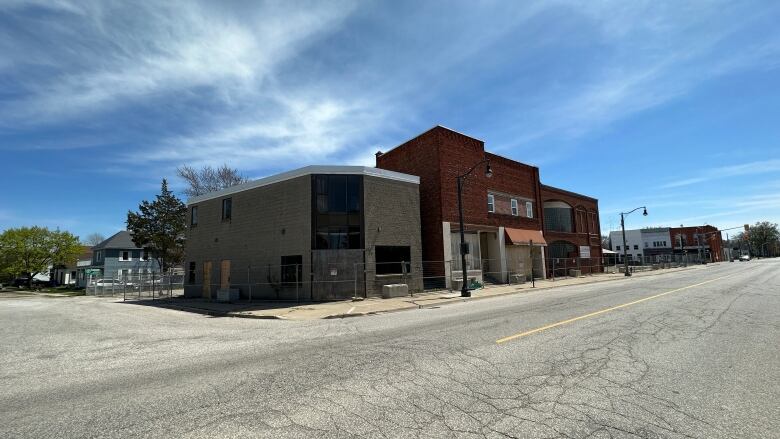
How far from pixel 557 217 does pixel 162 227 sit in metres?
44.0

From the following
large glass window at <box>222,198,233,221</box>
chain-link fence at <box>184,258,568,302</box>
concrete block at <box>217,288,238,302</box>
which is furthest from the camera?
large glass window at <box>222,198,233,221</box>

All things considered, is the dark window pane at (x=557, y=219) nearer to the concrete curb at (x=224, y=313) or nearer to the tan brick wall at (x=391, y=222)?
the tan brick wall at (x=391, y=222)

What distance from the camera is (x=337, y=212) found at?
2286 cm

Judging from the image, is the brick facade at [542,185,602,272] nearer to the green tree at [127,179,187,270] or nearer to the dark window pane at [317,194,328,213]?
the dark window pane at [317,194,328,213]

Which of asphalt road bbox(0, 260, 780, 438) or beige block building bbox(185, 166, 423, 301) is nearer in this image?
asphalt road bbox(0, 260, 780, 438)

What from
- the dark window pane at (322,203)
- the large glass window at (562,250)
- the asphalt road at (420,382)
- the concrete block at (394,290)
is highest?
the dark window pane at (322,203)

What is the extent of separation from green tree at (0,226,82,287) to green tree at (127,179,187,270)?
69.7 feet

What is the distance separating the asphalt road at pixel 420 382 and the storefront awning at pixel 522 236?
21490 mm

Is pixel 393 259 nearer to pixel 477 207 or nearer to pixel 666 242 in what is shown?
pixel 477 207

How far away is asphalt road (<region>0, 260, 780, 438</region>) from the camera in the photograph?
4.28 metres

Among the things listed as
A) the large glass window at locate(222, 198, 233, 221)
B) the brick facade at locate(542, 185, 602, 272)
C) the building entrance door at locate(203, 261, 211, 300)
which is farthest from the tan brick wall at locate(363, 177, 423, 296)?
the brick facade at locate(542, 185, 602, 272)

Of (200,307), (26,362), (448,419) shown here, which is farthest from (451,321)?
(200,307)

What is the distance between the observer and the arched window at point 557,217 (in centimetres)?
4044

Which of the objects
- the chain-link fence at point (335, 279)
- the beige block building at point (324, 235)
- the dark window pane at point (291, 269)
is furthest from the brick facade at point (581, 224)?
the dark window pane at point (291, 269)
